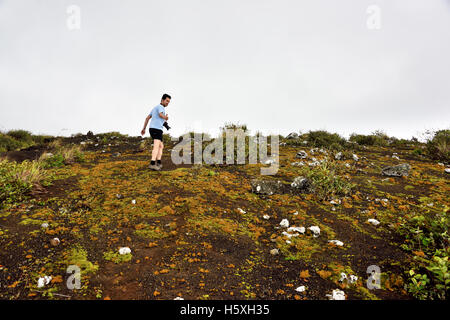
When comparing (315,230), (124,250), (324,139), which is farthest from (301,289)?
(324,139)

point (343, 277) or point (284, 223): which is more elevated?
point (284, 223)

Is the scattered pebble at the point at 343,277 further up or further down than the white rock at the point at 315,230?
further down

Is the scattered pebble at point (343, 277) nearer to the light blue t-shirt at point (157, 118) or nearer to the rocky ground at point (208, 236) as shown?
the rocky ground at point (208, 236)

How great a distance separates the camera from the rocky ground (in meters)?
2.57

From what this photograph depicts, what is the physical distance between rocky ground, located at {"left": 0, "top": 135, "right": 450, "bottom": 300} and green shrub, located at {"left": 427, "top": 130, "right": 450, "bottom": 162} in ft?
10.2

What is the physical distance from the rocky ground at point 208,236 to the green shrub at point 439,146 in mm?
3111

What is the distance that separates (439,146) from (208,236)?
10129 mm

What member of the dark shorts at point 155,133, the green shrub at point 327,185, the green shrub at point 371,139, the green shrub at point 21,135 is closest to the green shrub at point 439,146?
the green shrub at point 371,139

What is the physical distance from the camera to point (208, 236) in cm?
364

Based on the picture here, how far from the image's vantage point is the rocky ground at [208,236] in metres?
2.57

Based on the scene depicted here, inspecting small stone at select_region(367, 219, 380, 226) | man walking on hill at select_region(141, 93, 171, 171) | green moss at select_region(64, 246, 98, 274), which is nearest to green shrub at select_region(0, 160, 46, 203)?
green moss at select_region(64, 246, 98, 274)

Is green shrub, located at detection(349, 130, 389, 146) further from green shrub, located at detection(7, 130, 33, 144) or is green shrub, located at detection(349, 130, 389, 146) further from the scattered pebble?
green shrub, located at detection(7, 130, 33, 144)

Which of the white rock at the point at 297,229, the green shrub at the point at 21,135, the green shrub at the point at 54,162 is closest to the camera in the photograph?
the white rock at the point at 297,229

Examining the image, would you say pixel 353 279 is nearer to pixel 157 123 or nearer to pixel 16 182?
pixel 157 123
